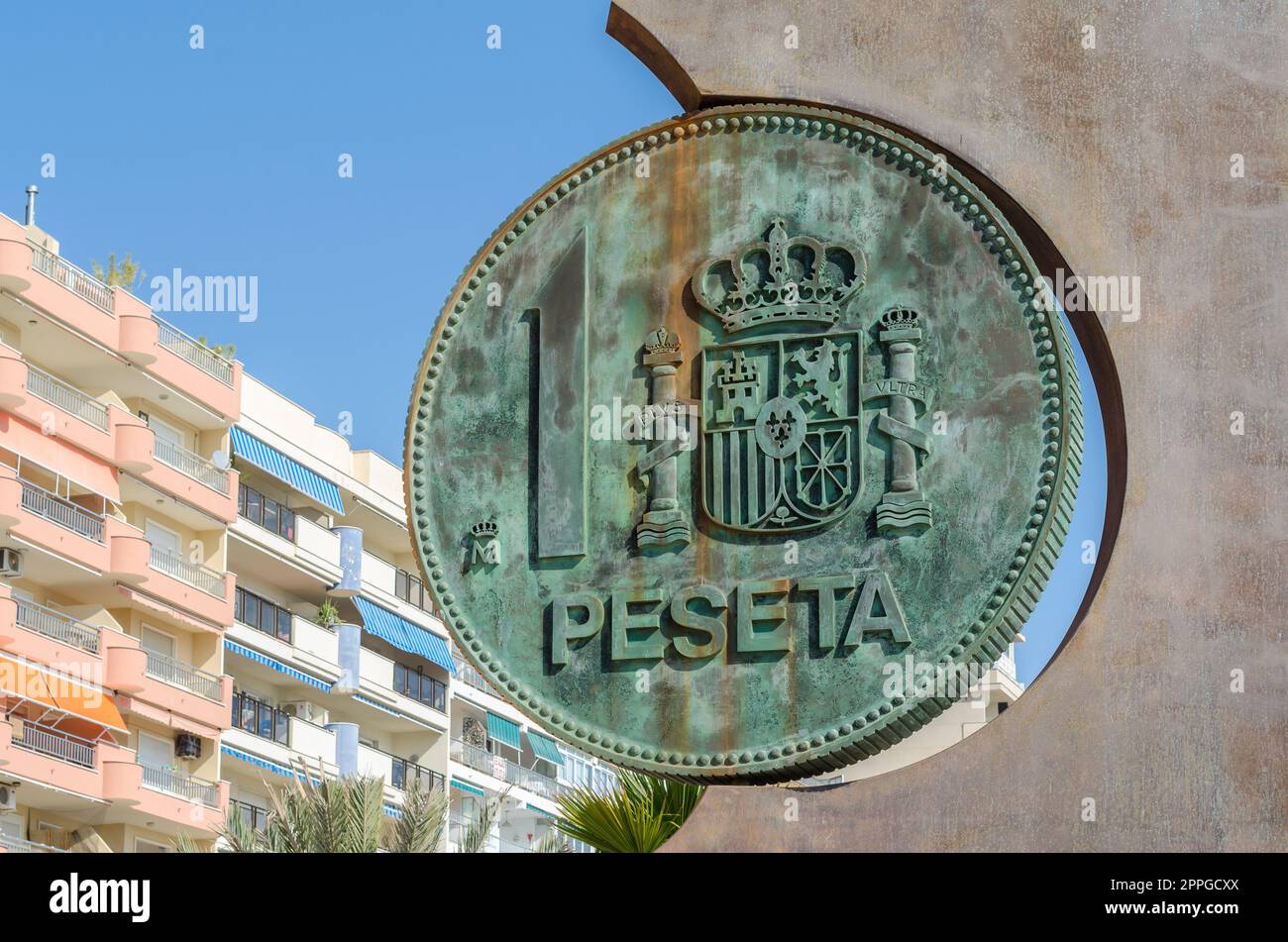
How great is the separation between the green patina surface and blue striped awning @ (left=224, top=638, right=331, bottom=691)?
3652cm

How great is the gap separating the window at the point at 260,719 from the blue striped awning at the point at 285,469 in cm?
471

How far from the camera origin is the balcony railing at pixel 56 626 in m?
38.7

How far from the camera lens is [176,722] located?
42.8 meters

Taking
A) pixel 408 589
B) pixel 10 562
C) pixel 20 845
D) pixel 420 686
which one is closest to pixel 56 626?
pixel 10 562

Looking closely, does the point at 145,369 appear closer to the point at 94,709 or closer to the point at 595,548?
the point at 94,709

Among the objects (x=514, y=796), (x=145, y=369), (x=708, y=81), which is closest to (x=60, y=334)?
(x=145, y=369)

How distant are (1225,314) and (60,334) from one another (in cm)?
3438

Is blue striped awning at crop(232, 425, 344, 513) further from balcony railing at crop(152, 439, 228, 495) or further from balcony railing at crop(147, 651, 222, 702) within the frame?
balcony railing at crop(147, 651, 222, 702)

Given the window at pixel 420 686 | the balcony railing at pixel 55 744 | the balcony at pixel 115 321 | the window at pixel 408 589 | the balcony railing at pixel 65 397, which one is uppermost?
the balcony at pixel 115 321

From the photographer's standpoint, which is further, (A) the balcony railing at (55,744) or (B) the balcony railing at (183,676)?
(B) the balcony railing at (183,676)

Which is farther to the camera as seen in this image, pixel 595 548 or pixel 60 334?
pixel 60 334

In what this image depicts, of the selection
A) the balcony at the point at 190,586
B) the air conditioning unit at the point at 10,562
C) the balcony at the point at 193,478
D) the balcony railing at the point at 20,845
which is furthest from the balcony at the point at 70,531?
the balcony railing at the point at 20,845

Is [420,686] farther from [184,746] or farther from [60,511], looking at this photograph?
[60,511]

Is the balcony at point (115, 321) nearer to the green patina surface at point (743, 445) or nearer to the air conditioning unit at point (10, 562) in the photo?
the air conditioning unit at point (10, 562)
